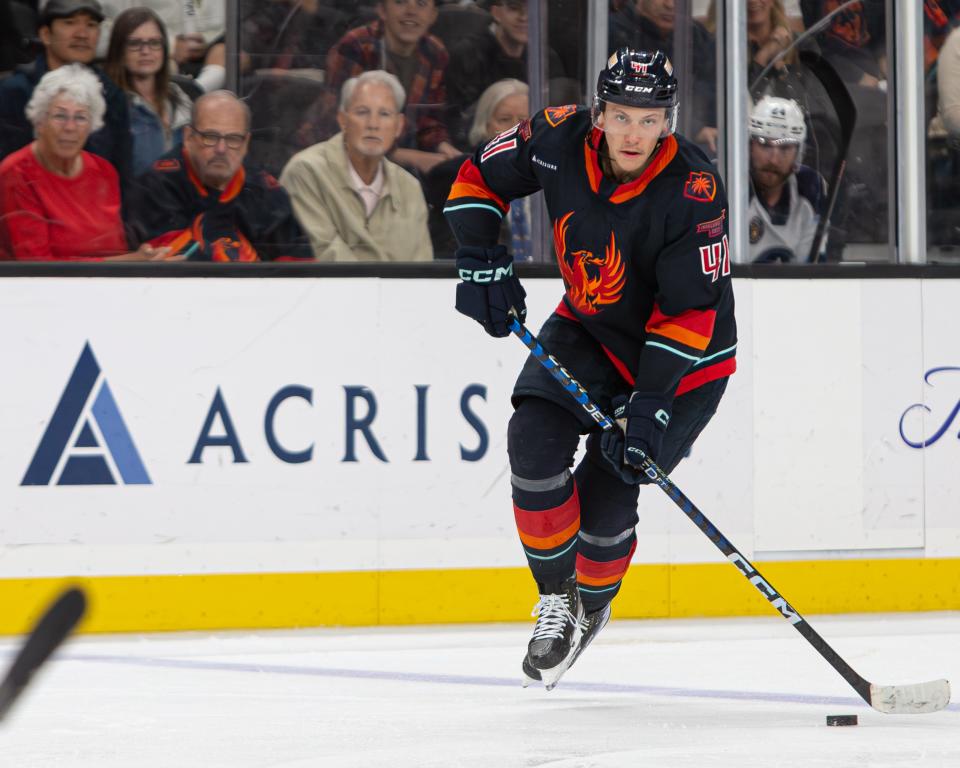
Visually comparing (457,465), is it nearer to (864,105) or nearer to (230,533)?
(230,533)

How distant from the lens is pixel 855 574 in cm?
421

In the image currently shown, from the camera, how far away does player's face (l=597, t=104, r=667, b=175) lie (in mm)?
2717

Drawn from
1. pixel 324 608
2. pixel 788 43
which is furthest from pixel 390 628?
pixel 788 43

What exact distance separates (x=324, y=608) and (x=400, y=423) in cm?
51

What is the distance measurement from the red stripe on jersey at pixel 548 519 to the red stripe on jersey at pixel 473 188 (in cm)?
61

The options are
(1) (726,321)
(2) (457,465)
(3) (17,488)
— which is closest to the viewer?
(1) (726,321)

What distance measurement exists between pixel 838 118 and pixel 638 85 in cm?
178

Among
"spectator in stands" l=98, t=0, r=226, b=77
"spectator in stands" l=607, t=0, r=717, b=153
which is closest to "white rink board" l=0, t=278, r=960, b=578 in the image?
"spectator in stands" l=607, t=0, r=717, b=153

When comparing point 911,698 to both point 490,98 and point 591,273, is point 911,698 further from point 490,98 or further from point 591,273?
point 490,98

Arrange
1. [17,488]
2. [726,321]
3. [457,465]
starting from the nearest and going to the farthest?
[726,321] → [17,488] → [457,465]

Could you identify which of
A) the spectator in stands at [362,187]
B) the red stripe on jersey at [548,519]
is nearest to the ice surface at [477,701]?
the red stripe on jersey at [548,519]

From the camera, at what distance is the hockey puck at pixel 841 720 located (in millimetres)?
2768

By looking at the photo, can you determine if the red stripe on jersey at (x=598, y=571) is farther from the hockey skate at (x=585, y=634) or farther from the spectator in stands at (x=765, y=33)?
the spectator in stands at (x=765, y=33)

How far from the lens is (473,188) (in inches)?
120
